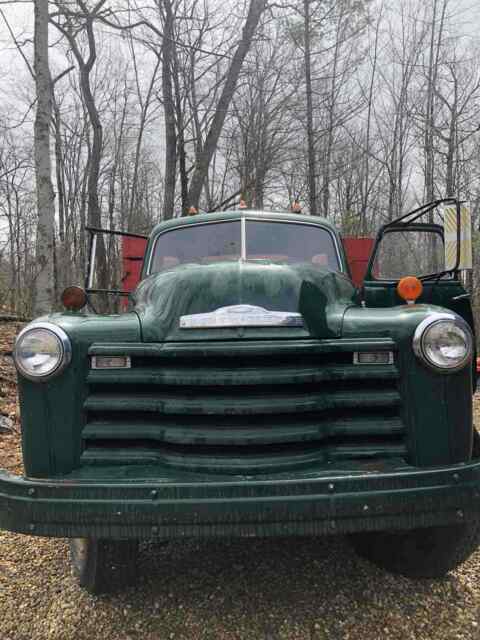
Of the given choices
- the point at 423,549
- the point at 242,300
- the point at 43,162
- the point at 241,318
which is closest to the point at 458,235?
the point at 242,300

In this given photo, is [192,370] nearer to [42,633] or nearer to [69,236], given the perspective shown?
[42,633]

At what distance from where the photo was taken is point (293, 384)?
224 cm

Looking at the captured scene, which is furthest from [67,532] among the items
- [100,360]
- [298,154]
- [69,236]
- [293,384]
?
[69,236]

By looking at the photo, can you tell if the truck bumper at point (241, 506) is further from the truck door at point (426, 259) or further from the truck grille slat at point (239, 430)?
the truck door at point (426, 259)

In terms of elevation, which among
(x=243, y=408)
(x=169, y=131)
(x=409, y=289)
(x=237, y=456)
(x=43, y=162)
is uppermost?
(x=169, y=131)

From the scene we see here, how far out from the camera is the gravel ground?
2.33 m

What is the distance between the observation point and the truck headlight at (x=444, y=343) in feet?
7.33

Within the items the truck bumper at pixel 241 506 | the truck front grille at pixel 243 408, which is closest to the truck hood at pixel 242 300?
the truck front grille at pixel 243 408

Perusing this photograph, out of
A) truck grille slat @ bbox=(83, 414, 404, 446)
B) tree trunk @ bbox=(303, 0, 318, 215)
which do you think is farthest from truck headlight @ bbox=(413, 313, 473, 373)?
tree trunk @ bbox=(303, 0, 318, 215)

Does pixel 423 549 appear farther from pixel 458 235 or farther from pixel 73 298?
pixel 73 298

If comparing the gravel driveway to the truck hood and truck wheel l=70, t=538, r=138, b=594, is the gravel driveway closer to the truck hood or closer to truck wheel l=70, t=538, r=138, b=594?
truck wheel l=70, t=538, r=138, b=594

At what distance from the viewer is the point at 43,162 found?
8305 millimetres

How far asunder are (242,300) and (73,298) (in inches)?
47.7

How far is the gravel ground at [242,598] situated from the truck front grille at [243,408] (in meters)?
0.83
